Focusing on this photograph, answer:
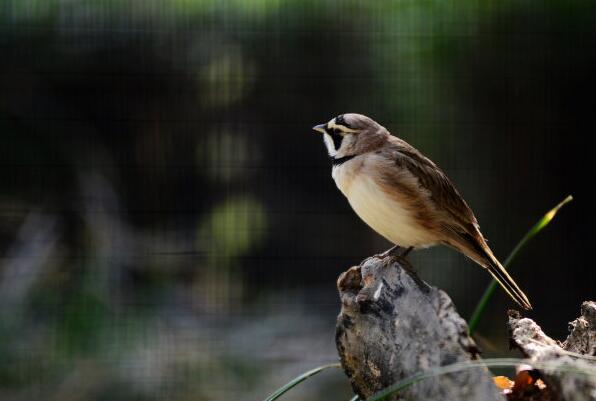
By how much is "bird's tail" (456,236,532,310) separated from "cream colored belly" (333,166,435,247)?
0.12m

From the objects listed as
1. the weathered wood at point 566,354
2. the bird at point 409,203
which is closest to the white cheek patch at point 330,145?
the bird at point 409,203

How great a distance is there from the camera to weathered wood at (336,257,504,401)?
146cm

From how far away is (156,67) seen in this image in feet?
14.1

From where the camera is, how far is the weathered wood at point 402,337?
146cm

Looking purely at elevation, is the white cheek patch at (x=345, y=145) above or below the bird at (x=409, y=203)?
above

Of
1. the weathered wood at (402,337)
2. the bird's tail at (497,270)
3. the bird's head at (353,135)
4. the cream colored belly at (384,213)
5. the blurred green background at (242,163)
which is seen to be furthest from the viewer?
the blurred green background at (242,163)

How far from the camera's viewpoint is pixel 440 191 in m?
2.31

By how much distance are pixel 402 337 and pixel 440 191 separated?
0.81m

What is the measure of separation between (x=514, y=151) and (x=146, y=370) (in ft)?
6.09

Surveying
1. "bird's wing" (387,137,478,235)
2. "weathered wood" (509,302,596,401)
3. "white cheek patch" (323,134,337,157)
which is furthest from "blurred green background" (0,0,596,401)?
"weathered wood" (509,302,596,401)

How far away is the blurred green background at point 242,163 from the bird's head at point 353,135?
1.71 m

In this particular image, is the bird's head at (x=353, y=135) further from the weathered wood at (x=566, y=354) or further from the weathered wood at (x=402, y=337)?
the weathered wood at (x=566, y=354)

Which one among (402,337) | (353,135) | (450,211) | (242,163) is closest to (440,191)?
(450,211)

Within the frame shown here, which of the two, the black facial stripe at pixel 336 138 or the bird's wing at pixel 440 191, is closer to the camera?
the bird's wing at pixel 440 191
